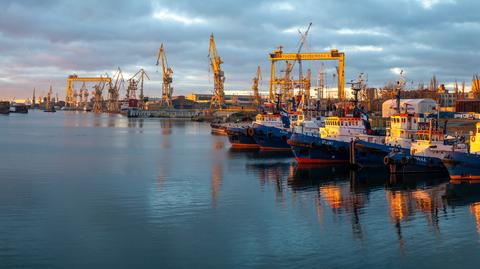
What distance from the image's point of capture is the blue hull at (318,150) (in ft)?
152

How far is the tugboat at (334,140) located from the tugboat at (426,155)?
4.76 meters

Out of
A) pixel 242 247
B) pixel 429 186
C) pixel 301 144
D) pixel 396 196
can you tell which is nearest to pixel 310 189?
pixel 396 196

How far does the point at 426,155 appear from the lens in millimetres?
A: 39906

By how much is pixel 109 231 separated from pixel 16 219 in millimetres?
5165

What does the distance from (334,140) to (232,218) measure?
2201 centimetres

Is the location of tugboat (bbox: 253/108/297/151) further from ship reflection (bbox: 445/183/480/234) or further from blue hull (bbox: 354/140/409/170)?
ship reflection (bbox: 445/183/480/234)

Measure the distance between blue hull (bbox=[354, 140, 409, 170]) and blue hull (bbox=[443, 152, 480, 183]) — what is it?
22.2 feet

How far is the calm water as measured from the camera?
2016cm

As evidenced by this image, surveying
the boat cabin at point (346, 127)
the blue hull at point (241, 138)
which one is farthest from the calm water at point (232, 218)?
the blue hull at point (241, 138)

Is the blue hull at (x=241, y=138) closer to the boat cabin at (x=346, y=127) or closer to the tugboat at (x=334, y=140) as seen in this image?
the tugboat at (x=334, y=140)

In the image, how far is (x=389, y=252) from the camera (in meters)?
20.9

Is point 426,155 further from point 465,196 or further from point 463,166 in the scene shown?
point 465,196

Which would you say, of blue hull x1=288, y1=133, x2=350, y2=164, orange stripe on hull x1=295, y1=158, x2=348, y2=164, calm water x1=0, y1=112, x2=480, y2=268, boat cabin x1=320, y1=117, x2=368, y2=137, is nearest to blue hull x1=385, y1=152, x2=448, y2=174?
calm water x1=0, y1=112, x2=480, y2=268

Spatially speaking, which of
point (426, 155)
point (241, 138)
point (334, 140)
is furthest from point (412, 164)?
point (241, 138)
